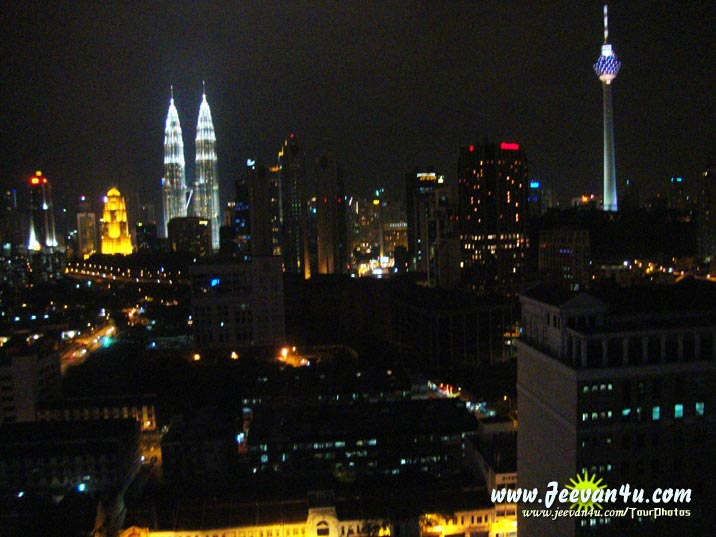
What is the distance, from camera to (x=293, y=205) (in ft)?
69.2

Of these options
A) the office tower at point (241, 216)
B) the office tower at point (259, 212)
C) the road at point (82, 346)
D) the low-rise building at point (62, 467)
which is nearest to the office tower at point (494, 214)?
the office tower at point (259, 212)

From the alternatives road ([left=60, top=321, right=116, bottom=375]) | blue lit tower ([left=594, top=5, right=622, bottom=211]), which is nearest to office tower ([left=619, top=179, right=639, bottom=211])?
blue lit tower ([left=594, top=5, right=622, bottom=211])

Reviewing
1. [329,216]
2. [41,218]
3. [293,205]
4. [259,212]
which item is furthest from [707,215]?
[41,218]

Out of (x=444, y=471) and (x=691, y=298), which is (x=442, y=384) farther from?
(x=691, y=298)

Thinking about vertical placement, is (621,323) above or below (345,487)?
above

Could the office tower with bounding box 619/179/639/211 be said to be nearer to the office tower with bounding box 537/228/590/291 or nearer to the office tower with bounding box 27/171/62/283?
the office tower with bounding box 537/228/590/291

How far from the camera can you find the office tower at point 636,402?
3.16 meters

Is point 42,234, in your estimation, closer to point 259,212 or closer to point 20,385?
point 259,212

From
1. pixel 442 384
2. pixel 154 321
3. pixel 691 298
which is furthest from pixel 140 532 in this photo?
pixel 154 321

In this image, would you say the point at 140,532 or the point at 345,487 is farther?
the point at 345,487

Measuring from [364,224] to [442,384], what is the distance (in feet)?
60.7

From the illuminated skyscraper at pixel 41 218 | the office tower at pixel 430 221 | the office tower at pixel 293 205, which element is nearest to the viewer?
the office tower at pixel 430 221

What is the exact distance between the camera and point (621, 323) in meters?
3.23

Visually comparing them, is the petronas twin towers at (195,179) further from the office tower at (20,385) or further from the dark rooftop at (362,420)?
the dark rooftop at (362,420)
